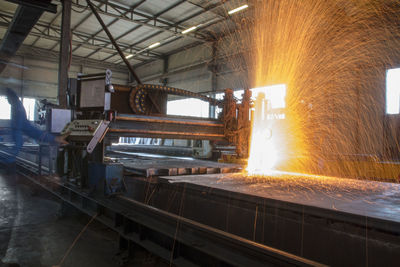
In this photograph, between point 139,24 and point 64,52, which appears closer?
point 64,52

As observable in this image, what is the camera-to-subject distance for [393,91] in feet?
25.3

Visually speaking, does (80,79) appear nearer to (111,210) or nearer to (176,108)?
(111,210)

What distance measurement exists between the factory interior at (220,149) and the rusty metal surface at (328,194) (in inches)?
1.1

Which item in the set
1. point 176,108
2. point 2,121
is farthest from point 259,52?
point 2,121

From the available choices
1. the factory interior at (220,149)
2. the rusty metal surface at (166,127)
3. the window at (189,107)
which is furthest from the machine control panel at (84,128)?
the window at (189,107)

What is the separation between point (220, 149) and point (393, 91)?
5.23 meters

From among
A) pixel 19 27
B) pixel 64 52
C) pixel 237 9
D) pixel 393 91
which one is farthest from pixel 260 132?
pixel 237 9

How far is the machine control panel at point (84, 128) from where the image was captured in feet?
11.4

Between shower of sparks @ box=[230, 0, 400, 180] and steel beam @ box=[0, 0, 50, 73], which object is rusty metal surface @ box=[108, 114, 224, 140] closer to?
shower of sparks @ box=[230, 0, 400, 180]

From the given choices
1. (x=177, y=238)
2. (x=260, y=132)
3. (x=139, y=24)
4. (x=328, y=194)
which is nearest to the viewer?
(x=177, y=238)

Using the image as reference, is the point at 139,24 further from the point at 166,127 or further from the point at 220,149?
the point at 166,127

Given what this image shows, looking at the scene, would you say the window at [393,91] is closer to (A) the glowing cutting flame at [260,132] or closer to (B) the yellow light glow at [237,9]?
(B) the yellow light glow at [237,9]

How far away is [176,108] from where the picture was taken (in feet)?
54.0

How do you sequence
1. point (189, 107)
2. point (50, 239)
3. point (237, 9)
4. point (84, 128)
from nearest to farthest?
point (50, 239)
point (84, 128)
point (237, 9)
point (189, 107)
